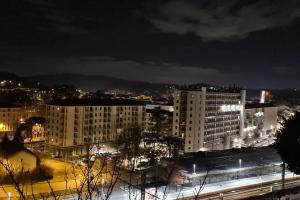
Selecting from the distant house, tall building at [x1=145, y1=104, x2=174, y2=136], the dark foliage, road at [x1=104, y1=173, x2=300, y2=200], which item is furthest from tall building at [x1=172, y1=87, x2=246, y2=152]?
the dark foliage

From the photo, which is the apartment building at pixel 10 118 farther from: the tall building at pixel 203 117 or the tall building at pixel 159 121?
the tall building at pixel 203 117

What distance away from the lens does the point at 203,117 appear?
105 ft

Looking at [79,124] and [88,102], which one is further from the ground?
[88,102]

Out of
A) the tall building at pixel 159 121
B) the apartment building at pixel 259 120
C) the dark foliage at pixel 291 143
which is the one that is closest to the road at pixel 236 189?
the dark foliage at pixel 291 143

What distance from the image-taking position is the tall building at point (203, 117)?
31.6m

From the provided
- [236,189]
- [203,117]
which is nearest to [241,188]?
[236,189]

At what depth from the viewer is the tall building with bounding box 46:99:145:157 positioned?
1167 inches

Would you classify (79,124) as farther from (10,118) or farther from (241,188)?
(241,188)

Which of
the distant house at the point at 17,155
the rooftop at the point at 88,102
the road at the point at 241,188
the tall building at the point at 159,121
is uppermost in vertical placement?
the rooftop at the point at 88,102

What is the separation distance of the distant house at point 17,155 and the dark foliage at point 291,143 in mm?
12117

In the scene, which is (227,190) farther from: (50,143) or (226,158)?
(50,143)

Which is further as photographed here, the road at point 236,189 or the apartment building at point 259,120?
the apartment building at point 259,120

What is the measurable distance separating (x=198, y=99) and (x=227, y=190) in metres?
16.4

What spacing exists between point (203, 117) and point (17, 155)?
57.0ft
